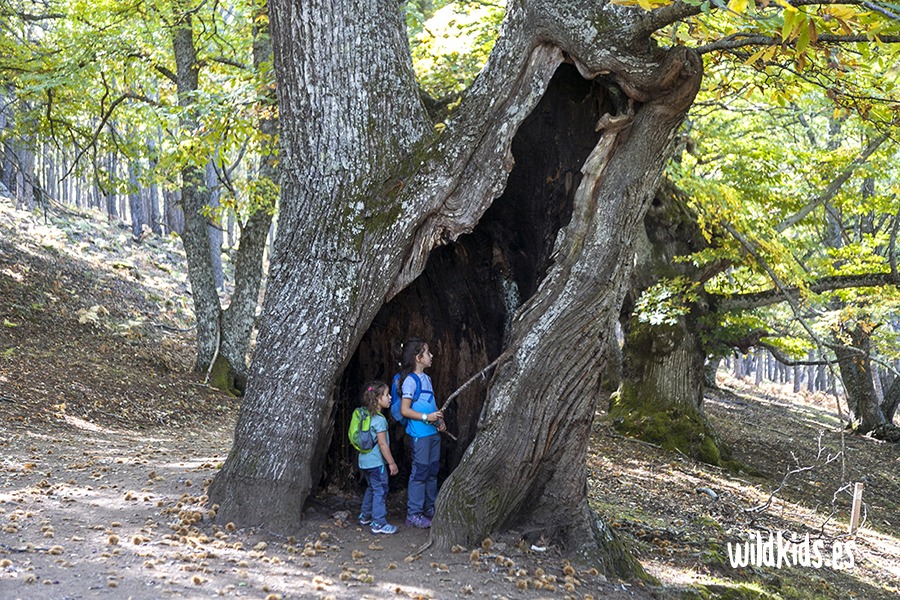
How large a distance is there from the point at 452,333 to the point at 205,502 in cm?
251

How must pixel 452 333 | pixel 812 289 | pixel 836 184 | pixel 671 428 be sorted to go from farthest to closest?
1. pixel 671 428
2. pixel 812 289
3. pixel 836 184
4. pixel 452 333

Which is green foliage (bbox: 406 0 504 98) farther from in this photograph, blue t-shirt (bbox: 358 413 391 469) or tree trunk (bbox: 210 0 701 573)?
blue t-shirt (bbox: 358 413 391 469)

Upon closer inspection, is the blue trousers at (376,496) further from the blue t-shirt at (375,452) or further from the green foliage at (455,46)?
the green foliage at (455,46)

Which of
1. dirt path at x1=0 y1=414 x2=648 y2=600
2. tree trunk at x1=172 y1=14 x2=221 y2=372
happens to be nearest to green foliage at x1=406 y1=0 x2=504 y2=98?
dirt path at x1=0 y1=414 x2=648 y2=600

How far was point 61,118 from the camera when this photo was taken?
45.1ft

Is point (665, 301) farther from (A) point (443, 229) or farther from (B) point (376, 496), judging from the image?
(B) point (376, 496)

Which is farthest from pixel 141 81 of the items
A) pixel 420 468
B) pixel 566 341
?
pixel 566 341

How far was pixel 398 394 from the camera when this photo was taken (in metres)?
6.52

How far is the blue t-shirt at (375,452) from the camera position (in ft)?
20.7

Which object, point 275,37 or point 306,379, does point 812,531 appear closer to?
point 306,379

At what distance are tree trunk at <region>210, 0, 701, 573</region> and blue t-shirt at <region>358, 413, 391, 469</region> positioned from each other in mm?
355

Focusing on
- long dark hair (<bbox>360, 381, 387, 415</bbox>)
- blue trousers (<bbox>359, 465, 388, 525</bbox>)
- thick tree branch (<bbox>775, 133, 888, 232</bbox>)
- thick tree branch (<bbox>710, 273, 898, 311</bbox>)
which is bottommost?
blue trousers (<bbox>359, 465, 388, 525</bbox>)

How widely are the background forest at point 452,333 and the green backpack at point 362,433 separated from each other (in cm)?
33

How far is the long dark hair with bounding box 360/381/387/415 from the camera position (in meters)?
6.32
